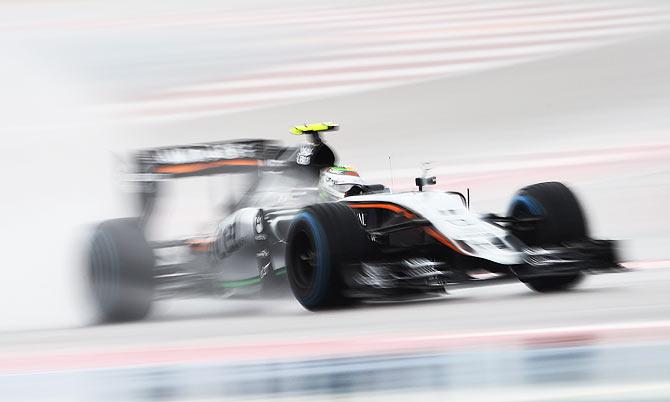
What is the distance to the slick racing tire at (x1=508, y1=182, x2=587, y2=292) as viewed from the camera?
10.5 metres

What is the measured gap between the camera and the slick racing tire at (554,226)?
10469mm

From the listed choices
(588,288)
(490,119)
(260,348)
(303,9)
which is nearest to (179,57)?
(303,9)

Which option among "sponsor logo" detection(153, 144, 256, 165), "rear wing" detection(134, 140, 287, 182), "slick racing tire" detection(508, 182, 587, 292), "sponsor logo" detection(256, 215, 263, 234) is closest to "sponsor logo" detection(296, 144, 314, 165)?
"rear wing" detection(134, 140, 287, 182)

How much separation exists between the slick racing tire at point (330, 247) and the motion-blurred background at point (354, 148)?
0.21 meters

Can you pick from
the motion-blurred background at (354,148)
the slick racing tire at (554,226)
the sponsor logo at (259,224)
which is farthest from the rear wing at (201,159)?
the slick racing tire at (554,226)

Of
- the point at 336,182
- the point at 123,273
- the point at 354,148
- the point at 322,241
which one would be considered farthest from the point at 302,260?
the point at 354,148

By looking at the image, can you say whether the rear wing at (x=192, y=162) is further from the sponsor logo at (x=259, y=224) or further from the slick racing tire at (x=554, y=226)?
the slick racing tire at (x=554, y=226)

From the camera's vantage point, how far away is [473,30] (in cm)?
2811

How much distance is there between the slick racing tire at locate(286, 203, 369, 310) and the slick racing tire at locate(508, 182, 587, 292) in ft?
4.54

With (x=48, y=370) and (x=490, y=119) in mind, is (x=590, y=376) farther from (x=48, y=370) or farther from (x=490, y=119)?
(x=490, y=119)

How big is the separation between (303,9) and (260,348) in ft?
82.0

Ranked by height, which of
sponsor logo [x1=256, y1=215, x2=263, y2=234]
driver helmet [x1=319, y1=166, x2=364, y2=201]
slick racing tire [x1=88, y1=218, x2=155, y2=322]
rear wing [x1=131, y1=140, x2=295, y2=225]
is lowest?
slick racing tire [x1=88, y1=218, x2=155, y2=322]

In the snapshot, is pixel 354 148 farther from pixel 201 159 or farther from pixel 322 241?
pixel 322 241

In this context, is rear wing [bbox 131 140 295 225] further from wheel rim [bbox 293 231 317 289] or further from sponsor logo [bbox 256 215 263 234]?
wheel rim [bbox 293 231 317 289]
